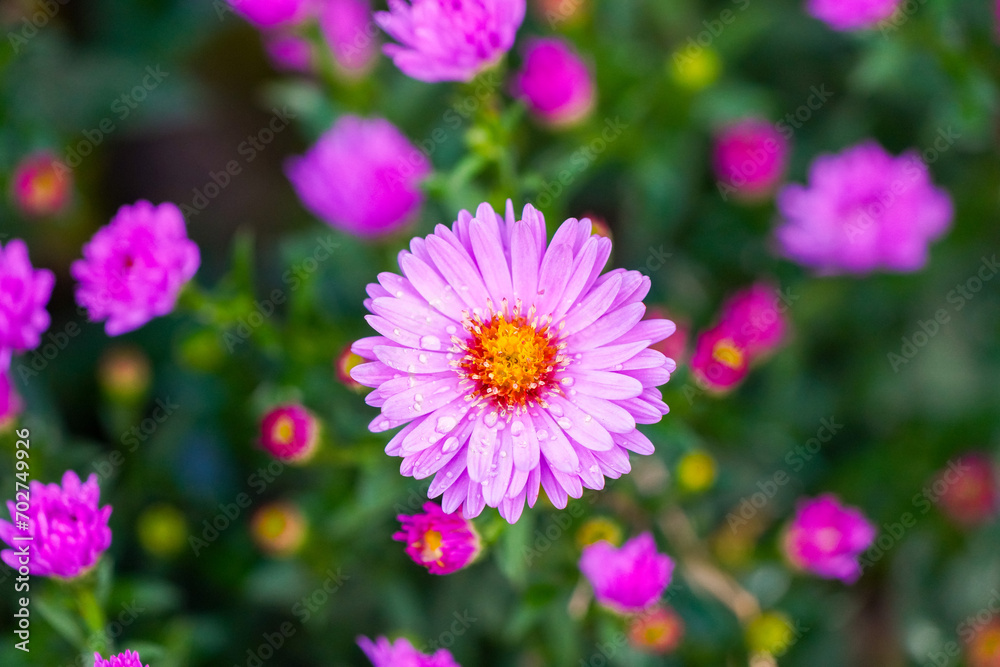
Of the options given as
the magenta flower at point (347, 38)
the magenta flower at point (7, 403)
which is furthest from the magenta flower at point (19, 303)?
the magenta flower at point (347, 38)

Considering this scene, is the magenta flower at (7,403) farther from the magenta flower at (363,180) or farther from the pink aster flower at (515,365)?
the pink aster flower at (515,365)

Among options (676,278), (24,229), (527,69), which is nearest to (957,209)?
(676,278)

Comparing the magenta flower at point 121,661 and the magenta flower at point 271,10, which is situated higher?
the magenta flower at point 271,10

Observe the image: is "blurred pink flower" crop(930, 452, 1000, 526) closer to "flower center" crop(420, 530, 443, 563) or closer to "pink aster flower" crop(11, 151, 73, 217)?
"flower center" crop(420, 530, 443, 563)

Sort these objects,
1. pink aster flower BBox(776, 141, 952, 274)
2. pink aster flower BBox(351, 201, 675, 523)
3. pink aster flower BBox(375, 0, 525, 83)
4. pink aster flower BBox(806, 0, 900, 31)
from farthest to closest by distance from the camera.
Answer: pink aster flower BBox(776, 141, 952, 274) → pink aster flower BBox(806, 0, 900, 31) → pink aster flower BBox(375, 0, 525, 83) → pink aster flower BBox(351, 201, 675, 523)

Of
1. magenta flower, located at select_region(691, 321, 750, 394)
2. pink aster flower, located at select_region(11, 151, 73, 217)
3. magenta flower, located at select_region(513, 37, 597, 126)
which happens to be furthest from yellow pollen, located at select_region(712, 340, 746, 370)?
pink aster flower, located at select_region(11, 151, 73, 217)

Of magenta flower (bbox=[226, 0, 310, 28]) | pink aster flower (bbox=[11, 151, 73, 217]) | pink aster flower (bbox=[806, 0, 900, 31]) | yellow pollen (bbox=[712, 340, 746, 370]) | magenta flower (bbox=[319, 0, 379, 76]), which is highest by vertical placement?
pink aster flower (bbox=[806, 0, 900, 31])

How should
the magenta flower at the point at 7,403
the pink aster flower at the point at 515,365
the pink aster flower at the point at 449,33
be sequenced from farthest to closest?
Result: the magenta flower at the point at 7,403
the pink aster flower at the point at 449,33
the pink aster flower at the point at 515,365

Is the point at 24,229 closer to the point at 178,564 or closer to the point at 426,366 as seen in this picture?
the point at 178,564
